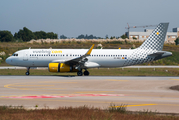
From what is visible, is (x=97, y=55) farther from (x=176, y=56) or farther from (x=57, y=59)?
(x=176, y=56)

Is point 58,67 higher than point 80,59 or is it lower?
lower

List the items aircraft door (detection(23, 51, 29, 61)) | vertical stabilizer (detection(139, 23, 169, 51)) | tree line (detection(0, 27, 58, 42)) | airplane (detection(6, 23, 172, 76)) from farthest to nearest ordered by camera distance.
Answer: tree line (detection(0, 27, 58, 42)) → vertical stabilizer (detection(139, 23, 169, 51)) → aircraft door (detection(23, 51, 29, 61)) → airplane (detection(6, 23, 172, 76))

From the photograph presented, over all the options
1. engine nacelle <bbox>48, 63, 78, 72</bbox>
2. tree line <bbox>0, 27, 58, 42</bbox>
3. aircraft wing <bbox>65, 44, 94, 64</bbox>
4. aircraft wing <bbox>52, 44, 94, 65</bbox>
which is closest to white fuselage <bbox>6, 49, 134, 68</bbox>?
aircraft wing <bbox>52, 44, 94, 65</bbox>

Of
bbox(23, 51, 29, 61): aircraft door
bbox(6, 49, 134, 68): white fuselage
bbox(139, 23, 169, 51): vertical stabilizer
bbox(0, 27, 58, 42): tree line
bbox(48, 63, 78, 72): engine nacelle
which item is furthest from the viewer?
bbox(0, 27, 58, 42): tree line

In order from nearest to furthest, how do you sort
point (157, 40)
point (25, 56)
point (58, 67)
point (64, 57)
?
point (58, 67) < point (64, 57) < point (25, 56) < point (157, 40)

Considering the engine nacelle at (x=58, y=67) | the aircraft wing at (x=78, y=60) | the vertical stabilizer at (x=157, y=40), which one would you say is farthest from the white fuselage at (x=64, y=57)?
the vertical stabilizer at (x=157, y=40)

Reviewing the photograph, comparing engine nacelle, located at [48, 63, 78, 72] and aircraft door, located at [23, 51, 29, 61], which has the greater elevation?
aircraft door, located at [23, 51, 29, 61]

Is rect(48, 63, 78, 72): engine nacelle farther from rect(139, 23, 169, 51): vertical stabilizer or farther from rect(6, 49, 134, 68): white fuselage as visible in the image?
rect(139, 23, 169, 51): vertical stabilizer

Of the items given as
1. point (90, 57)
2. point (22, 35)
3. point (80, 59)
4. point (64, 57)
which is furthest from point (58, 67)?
point (22, 35)

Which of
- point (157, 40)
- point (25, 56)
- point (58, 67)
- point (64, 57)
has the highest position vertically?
point (157, 40)

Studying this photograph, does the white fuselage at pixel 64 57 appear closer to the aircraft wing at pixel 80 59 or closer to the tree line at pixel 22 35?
the aircraft wing at pixel 80 59

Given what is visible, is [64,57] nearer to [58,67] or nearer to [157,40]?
[58,67]

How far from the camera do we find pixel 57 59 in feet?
121

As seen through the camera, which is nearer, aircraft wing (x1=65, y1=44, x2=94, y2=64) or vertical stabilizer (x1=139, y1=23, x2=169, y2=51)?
aircraft wing (x1=65, y1=44, x2=94, y2=64)
